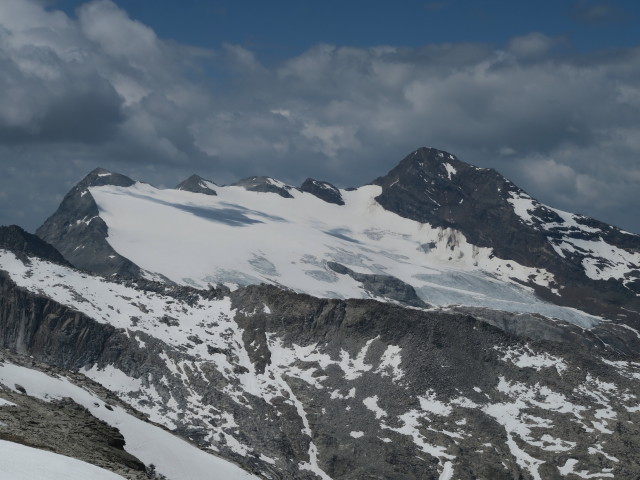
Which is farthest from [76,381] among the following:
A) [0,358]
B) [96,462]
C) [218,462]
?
[96,462]

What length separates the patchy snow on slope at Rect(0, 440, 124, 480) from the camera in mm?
62753

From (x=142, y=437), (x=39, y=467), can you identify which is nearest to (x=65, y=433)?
(x=39, y=467)

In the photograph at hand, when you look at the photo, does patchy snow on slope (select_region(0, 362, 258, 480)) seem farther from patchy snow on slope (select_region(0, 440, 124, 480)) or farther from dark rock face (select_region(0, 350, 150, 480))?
patchy snow on slope (select_region(0, 440, 124, 480))

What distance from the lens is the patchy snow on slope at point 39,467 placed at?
62.8 m

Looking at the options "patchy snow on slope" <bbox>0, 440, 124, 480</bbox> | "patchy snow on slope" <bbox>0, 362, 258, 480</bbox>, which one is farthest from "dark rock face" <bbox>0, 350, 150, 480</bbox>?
"patchy snow on slope" <bbox>0, 440, 124, 480</bbox>

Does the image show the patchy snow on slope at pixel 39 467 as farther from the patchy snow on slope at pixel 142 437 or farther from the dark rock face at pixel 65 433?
the patchy snow on slope at pixel 142 437

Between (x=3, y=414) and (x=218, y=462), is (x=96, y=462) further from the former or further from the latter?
(x=218, y=462)

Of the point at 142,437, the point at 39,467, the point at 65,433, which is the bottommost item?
the point at 142,437

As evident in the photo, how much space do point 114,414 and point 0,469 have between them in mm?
77465

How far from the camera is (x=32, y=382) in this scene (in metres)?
136

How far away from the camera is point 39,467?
6506 centimetres

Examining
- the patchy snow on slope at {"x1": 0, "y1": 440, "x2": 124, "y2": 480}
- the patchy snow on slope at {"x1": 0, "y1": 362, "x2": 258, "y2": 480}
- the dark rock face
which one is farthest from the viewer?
the patchy snow on slope at {"x1": 0, "y1": 362, "x2": 258, "y2": 480}

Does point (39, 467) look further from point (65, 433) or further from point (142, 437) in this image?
point (142, 437)

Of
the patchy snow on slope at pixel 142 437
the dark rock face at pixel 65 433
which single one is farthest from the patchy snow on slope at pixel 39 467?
the patchy snow on slope at pixel 142 437
